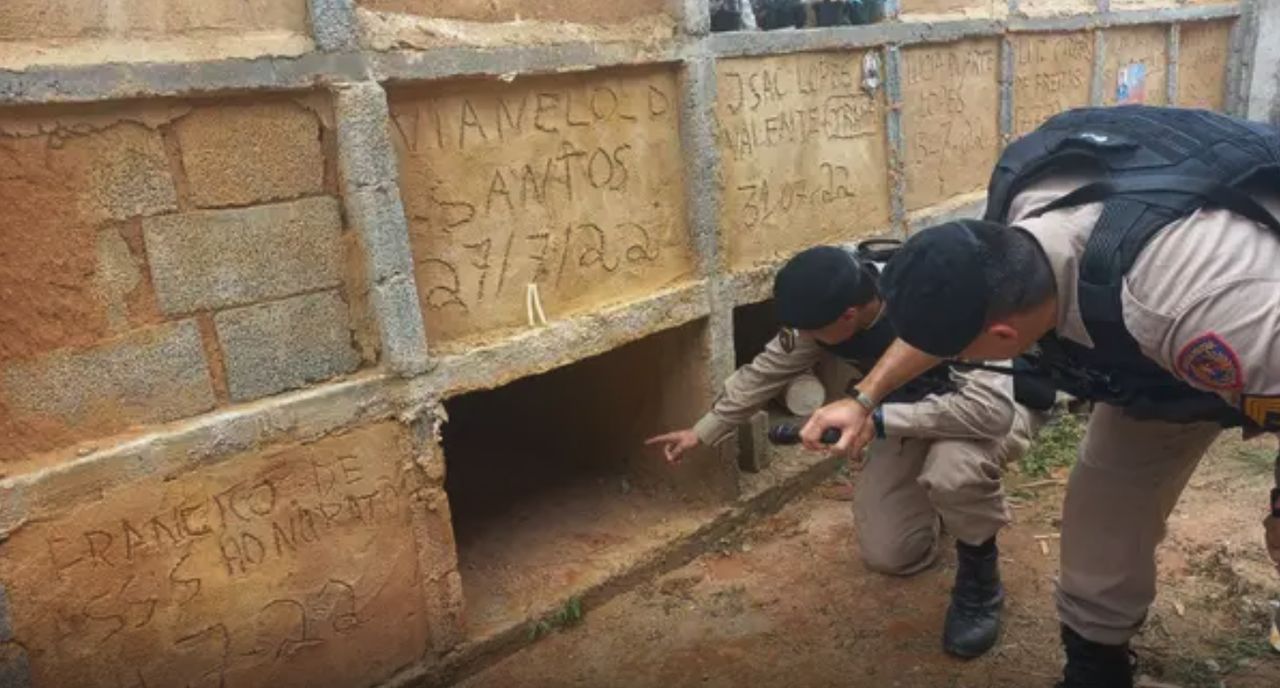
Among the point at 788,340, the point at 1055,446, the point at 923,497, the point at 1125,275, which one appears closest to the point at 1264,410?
the point at 1125,275

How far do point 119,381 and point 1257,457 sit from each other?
14.7ft

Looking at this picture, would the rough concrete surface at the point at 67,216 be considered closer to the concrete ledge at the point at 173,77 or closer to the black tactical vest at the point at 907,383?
the concrete ledge at the point at 173,77

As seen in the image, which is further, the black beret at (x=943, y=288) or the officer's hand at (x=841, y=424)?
the officer's hand at (x=841, y=424)

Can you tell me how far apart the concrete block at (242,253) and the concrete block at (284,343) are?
4cm

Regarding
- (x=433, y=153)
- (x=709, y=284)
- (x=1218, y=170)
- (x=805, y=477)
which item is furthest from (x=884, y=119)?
(x=1218, y=170)

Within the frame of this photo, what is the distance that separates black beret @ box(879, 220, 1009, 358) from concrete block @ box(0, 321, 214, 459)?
5.80 ft

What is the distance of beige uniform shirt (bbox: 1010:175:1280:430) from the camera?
5.24ft

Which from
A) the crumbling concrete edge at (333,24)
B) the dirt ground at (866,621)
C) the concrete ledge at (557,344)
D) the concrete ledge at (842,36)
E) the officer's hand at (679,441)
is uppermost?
the crumbling concrete edge at (333,24)

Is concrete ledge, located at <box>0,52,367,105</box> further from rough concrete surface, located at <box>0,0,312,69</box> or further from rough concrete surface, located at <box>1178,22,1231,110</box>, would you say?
rough concrete surface, located at <box>1178,22,1231,110</box>

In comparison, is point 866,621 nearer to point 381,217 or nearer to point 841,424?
point 841,424

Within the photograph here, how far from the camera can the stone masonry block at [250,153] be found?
2332 mm

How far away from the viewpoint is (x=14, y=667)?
7.21 feet

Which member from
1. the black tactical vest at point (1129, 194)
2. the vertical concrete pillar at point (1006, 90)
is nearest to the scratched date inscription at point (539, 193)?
the black tactical vest at point (1129, 194)

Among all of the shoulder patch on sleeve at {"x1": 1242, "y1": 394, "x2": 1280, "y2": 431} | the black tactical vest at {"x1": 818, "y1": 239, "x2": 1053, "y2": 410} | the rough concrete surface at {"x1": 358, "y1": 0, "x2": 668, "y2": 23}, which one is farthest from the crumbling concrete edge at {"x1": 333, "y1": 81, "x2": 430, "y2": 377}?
the shoulder patch on sleeve at {"x1": 1242, "y1": 394, "x2": 1280, "y2": 431}
